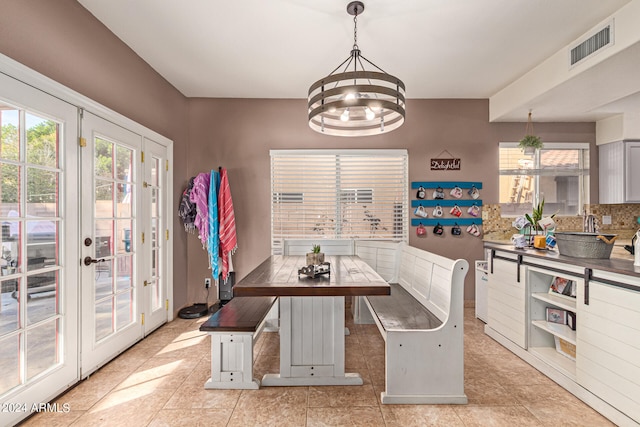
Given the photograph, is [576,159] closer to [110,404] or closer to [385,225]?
Answer: [385,225]

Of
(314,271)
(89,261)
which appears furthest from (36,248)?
(314,271)

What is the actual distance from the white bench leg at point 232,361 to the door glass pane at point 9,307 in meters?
1.08

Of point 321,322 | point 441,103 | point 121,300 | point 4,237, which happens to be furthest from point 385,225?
point 4,237

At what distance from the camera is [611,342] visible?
1881 mm

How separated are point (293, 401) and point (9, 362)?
1.62 meters

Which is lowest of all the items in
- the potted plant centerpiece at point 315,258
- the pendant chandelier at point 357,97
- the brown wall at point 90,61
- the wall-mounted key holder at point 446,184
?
Result: the potted plant centerpiece at point 315,258

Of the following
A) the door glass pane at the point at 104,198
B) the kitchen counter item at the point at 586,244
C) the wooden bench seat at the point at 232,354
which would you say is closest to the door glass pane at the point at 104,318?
the door glass pane at the point at 104,198

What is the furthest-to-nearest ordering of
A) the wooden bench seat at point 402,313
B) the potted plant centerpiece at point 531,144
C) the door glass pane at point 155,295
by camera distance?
the potted plant centerpiece at point 531,144, the door glass pane at point 155,295, the wooden bench seat at point 402,313

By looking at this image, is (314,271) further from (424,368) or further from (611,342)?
(611,342)

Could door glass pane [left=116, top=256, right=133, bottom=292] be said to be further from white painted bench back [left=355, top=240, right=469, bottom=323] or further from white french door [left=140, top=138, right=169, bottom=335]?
white painted bench back [left=355, top=240, right=469, bottom=323]

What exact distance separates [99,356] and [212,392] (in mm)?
1023

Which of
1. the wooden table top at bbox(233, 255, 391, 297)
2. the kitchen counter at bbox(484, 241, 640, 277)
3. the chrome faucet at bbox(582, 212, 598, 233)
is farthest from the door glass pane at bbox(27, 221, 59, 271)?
the chrome faucet at bbox(582, 212, 598, 233)

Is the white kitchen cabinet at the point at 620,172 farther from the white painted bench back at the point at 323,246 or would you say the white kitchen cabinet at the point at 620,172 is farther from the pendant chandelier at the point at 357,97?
the pendant chandelier at the point at 357,97

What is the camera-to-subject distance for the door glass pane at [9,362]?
177 cm
